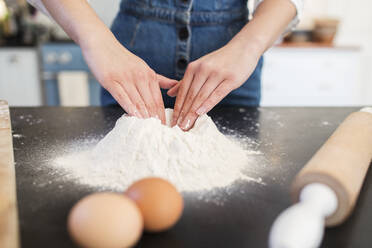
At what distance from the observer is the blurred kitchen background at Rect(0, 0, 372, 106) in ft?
7.24

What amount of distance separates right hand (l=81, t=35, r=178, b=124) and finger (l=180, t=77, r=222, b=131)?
0.05 m

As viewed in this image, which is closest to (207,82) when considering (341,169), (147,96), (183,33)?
(147,96)

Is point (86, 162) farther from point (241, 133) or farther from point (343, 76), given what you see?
point (343, 76)

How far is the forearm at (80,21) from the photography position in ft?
2.67

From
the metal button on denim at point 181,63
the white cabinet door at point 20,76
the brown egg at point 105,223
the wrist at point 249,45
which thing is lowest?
the white cabinet door at point 20,76

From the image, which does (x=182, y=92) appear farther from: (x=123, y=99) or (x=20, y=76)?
(x=20, y=76)

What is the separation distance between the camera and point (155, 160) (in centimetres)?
62

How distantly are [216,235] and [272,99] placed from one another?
220cm

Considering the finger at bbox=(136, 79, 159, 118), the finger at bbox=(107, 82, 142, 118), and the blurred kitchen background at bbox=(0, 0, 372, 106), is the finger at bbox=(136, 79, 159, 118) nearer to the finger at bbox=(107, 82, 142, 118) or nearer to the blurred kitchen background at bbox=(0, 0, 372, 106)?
the finger at bbox=(107, 82, 142, 118)

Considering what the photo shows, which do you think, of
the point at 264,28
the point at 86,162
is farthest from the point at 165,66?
the point at 86,162

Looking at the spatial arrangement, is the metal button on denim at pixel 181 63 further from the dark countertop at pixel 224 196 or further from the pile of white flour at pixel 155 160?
the pile of white flour at pixel 155 160

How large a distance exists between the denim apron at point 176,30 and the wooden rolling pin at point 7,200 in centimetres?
47

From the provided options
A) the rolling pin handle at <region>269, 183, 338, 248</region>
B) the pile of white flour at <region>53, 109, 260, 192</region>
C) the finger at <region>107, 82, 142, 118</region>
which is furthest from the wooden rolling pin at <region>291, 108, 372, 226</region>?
the finger at <region>107, 82, 142, 118</region>

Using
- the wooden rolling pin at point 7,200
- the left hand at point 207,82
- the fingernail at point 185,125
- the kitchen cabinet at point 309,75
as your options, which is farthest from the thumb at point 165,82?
the kitchen cabinet at point 309,75
